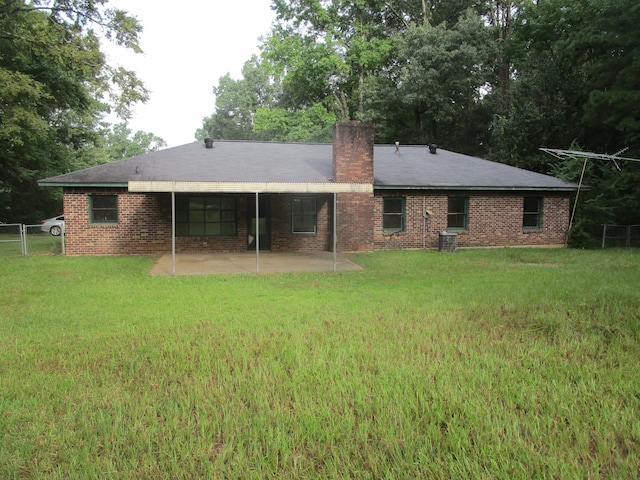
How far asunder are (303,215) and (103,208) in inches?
241

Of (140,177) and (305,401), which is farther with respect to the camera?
(140,177)

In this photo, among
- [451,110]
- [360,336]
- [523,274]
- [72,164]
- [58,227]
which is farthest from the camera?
[72,164]

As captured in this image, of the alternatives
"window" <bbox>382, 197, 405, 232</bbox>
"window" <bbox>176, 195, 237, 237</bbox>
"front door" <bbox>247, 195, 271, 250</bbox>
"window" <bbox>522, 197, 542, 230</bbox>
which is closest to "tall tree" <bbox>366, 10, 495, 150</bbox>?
"window" <bbox>522, 197, 542, 230</bbox>

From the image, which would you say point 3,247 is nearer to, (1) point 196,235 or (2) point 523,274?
(1) point 196,235

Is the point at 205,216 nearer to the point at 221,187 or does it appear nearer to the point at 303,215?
the point at 303,215

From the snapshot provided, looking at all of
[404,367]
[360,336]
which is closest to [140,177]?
[360,336]

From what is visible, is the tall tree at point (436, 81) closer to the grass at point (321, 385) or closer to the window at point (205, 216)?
the window at point (205, 216)

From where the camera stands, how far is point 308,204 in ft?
50.3

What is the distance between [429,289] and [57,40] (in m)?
16.3

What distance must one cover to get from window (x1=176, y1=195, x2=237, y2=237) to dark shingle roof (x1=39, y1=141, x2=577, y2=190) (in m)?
0.88

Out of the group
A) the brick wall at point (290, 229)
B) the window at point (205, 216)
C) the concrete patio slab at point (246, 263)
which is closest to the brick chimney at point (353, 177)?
the brick wall at point (290, 229)

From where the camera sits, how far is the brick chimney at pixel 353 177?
575 inches

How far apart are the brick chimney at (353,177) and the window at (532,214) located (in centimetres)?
600

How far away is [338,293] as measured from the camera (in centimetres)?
809
